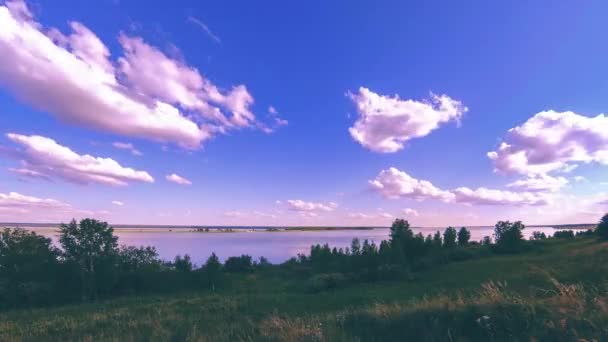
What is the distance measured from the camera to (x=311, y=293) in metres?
42.3

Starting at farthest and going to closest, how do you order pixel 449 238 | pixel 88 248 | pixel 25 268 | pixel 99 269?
pixel 449 238, pixel 88 248, pixel 99 269, pixel 25 268

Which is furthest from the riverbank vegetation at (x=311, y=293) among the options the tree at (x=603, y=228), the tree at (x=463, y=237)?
the tree at (x=463, y=237)

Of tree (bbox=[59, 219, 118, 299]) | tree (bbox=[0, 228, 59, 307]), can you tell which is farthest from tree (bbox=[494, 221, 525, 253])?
tree (bbox=[0, 228, 59, 307])

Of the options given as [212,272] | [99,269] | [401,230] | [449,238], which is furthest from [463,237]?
[99,269]

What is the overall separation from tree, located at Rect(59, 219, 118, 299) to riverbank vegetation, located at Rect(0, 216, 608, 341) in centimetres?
15

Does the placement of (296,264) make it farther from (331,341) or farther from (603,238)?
(331,341)

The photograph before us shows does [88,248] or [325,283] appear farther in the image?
[88,248]

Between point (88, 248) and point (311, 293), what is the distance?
33.4 meters

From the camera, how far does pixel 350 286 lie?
1891 inches

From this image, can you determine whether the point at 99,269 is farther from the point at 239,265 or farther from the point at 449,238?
the point at 449,238

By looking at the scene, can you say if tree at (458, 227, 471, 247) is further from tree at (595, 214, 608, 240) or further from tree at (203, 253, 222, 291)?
tree at (203, 253, 222, 291)

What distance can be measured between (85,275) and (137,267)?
791 cm

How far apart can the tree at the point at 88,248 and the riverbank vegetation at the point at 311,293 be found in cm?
15

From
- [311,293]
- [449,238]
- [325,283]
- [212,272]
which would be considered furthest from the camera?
[449,238]
